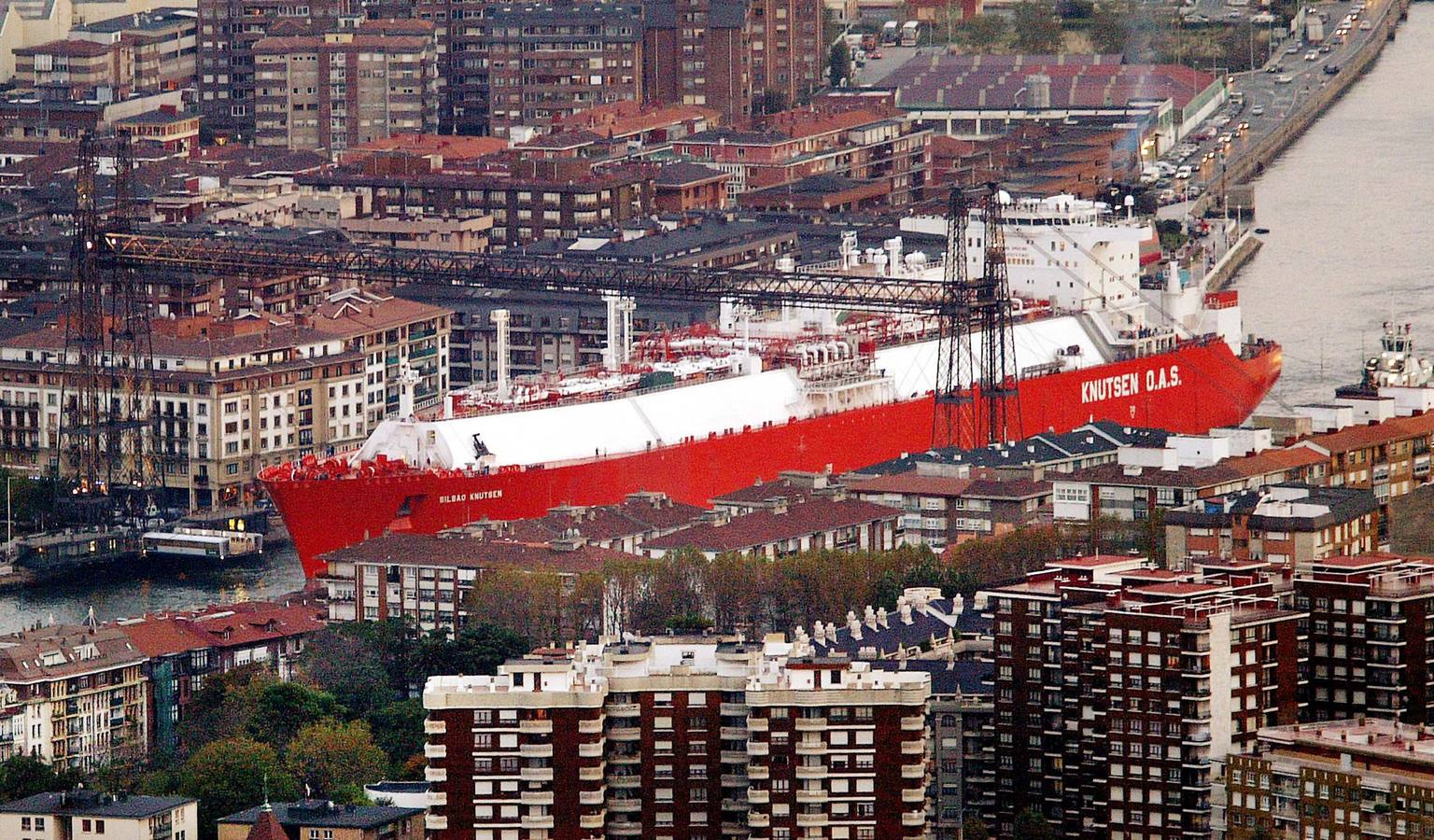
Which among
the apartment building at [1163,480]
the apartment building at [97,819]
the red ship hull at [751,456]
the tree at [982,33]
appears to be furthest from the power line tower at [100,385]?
the tree at [982,33]

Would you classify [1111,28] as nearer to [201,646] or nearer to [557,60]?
[557,60]

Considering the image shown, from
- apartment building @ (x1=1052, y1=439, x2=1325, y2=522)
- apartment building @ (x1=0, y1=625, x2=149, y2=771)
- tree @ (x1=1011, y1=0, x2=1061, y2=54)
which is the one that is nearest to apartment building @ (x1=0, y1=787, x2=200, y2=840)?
apartment building @ (x1=0, y1=625, x2=149, y2=771)

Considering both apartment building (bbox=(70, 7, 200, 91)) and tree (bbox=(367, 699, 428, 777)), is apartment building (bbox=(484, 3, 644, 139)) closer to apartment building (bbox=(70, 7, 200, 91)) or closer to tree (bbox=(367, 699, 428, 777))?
apartment building (bbox=(70, 7, 200, 91))

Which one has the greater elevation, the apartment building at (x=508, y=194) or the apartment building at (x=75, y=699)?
the apartment building at (x=508, y=194)

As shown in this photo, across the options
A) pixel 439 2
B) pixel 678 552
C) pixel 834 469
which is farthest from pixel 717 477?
pixel 439 2

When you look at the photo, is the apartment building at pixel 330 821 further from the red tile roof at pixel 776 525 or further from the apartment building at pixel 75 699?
the red tile roof at pixel 776 525

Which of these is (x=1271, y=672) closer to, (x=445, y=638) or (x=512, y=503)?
(x=445, y=638)
